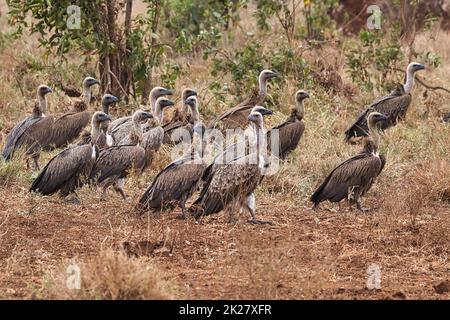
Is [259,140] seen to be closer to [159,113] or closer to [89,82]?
[159,113]

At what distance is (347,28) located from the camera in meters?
20.2

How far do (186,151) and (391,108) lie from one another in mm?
3142

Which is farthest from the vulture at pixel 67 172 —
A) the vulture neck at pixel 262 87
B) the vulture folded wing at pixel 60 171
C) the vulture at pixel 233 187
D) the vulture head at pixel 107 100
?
the vulture neck at pixel 262 87

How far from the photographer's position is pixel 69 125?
12.1 metres

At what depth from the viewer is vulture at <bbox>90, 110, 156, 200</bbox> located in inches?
404

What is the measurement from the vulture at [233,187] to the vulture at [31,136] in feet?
9.08

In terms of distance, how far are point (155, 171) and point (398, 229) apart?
10.4 feet

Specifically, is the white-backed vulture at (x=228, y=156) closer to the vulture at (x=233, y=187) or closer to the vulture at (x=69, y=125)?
the vulture at (x=233, y=187)

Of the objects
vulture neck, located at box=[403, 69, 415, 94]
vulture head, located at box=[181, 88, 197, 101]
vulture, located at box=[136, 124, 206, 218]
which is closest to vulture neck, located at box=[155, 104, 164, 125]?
vulture head, located at box=[181, 88, 197, 101]

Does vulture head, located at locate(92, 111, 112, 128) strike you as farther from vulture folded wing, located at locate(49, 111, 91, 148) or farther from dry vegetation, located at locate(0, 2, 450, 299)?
vulture folded wing, located at locate(49, 111, 91, 148)

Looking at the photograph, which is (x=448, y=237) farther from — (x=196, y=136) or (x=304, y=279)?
(x=196, y=136)

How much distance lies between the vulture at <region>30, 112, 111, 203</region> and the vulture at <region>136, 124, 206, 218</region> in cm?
98
